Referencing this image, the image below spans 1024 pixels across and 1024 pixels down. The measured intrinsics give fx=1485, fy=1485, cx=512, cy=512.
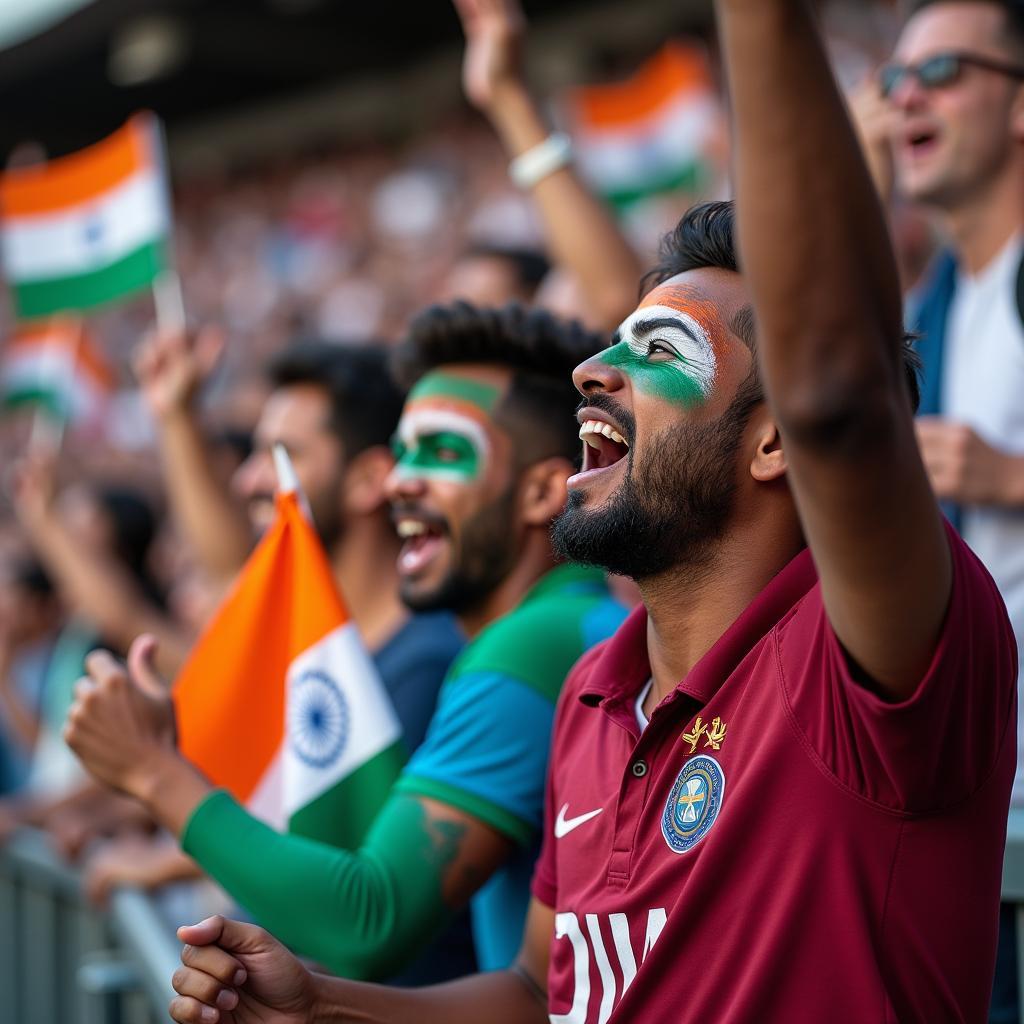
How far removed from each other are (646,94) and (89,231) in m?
2.71

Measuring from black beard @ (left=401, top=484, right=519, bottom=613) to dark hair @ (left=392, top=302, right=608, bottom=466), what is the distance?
0.12m

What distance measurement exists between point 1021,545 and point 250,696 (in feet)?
5.25

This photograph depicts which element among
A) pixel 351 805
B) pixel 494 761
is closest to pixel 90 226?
pixel 351 805

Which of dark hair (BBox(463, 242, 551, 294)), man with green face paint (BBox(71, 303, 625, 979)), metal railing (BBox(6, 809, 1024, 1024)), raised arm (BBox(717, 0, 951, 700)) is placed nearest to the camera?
raised arm (BBox(717, 0, 951, 700))

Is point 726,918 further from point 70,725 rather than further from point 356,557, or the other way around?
point 356,557

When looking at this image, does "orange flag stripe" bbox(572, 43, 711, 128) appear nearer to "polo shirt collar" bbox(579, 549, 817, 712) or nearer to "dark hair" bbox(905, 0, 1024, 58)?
"dark hair" bbox(905, 0, 1024, 58)

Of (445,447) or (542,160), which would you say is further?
(542,160)

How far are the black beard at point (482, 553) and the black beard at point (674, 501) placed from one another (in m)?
1.13

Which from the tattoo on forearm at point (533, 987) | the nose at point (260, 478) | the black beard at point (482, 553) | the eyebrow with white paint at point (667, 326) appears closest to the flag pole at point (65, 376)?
the nose at point (260, 478)

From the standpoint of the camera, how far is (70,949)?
14.9ft

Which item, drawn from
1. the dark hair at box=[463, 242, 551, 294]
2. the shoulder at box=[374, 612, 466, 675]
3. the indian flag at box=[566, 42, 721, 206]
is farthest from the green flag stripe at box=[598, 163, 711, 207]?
the shoulder at box=[374, 612, 466, 675]

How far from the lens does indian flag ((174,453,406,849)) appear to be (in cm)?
298

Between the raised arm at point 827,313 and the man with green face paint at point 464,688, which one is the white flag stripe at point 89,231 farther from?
the raised arm at point 827,313

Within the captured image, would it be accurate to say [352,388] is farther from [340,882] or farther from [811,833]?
[811,833]
